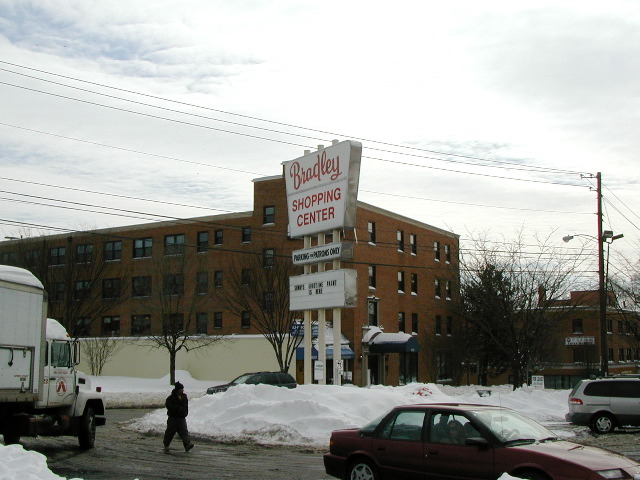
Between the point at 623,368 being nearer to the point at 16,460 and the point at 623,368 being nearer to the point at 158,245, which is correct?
the point at 158,245

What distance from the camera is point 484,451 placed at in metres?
9.59

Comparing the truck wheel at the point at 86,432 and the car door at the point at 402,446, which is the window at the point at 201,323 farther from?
the car door at the point at 402,446

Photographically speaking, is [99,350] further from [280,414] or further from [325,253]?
[280,414]

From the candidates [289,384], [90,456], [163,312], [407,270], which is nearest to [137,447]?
[90,456]

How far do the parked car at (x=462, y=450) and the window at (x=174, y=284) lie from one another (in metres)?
41.6

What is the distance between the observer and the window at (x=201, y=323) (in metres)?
55.3

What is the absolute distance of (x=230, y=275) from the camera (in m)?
Result: 51.5

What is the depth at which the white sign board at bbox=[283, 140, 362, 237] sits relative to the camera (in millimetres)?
24750

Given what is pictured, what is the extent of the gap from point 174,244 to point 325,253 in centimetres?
3184

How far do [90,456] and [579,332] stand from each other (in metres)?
77.5

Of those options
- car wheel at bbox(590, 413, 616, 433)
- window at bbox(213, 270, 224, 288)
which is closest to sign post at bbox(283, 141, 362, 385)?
car wheel at bbox(590, 413, 616, 433)

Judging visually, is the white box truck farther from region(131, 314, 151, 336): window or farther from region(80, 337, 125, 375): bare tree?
region(131, 314, 151, 336): window

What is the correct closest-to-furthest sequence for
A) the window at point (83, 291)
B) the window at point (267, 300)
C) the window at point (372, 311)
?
the window at point (267, 300) → the window at point (83, 291) → the window at point (372, 311)

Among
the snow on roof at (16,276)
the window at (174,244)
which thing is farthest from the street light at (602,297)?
the window at (174,244)
